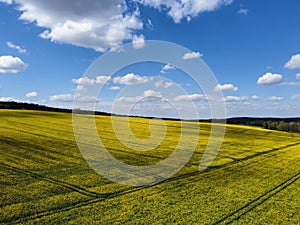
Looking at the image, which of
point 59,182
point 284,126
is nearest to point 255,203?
point 59,182

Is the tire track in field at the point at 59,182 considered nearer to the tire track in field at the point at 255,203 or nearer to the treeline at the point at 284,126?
the tire track in field at the point at 255,203

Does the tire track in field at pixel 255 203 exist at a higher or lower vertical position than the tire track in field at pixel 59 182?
lower

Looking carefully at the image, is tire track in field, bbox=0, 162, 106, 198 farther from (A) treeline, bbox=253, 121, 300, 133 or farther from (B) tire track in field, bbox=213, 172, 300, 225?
(A) treeline, bbox=253, 121, 300, 133

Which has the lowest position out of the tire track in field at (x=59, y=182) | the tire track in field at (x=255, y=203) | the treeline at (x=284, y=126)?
the tire track in field at (x=255, y=203)

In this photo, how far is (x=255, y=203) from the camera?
1844 cm

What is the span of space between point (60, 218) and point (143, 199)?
503 cm

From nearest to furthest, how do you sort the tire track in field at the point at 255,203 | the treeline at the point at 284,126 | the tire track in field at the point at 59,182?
1. the tire track in field at the point at 255,203
2. the tire track in field at the point at 59,182
3. the treeline at the point at 284,126

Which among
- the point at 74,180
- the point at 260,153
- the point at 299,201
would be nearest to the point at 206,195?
the point at 299,201

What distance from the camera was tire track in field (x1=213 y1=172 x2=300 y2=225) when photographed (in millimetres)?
15650

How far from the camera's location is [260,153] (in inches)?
1569

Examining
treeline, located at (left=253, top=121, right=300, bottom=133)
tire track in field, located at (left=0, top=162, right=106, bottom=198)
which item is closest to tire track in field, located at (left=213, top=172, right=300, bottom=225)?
tire track in field, located at (left=0, top=162, right=106, bottom=198)

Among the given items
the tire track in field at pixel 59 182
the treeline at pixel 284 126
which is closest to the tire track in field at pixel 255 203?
the tire track in field at pixel 59 182

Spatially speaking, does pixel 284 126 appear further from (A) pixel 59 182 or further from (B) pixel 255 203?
(A) pixel 59 182

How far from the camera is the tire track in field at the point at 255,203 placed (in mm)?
15650
